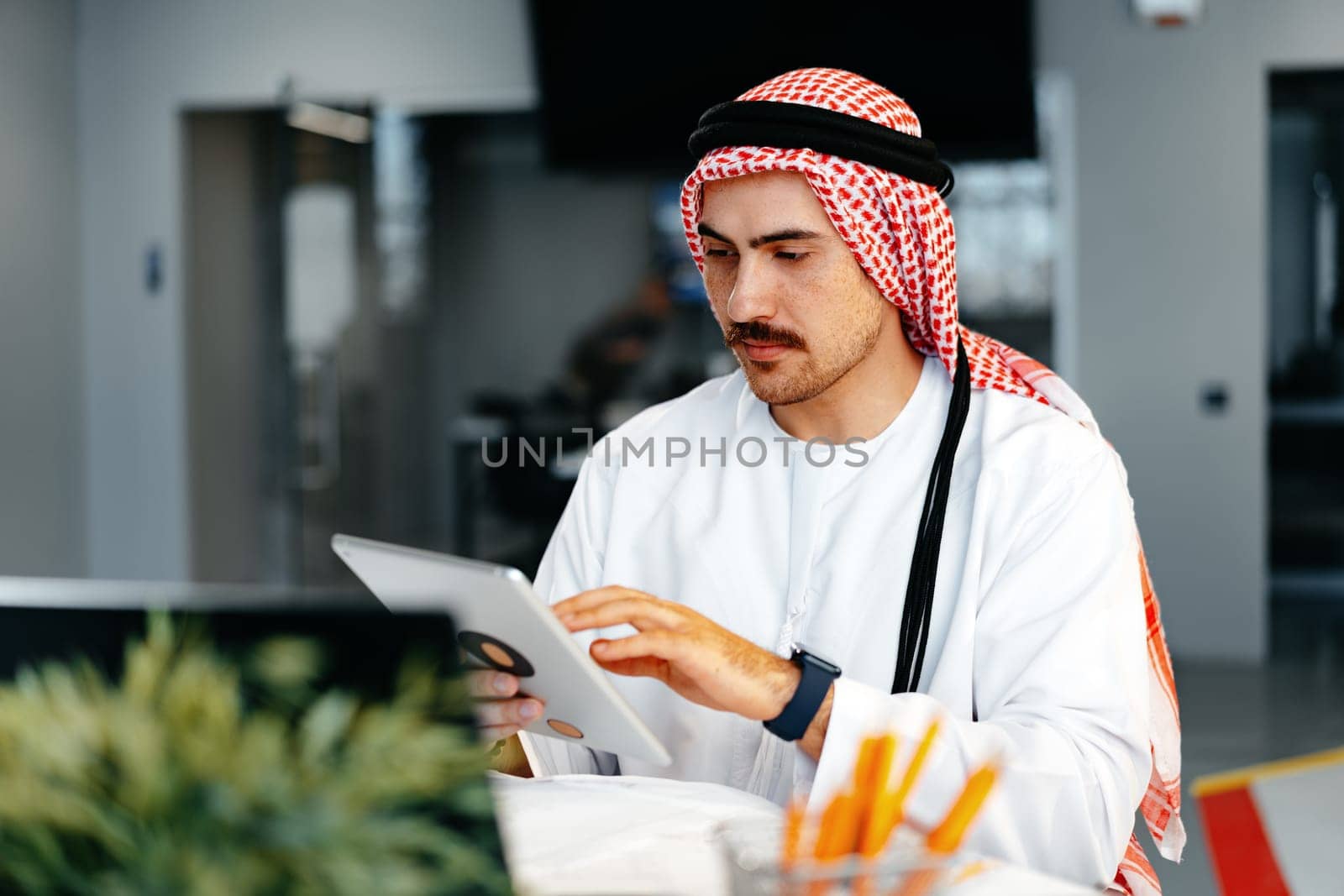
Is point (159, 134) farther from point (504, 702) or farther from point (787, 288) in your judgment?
point (504, 702)

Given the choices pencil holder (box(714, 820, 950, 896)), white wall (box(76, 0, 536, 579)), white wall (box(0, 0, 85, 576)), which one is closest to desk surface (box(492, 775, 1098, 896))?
pencil holder (box(714, 820, 950, 896))

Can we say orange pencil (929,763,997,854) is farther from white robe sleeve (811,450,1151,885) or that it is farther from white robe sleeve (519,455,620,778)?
white robe sleeve (519,455,620,778)

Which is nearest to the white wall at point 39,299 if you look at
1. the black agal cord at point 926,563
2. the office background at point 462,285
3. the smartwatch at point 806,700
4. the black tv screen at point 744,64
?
the office background at point 462,285

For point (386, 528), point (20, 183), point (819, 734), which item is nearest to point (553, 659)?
point (819, 734)

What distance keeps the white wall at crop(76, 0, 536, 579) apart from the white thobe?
13.0ft

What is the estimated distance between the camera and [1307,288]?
6.01m

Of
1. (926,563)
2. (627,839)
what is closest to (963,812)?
(627,839)

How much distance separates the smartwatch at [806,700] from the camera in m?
1.21

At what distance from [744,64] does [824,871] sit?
15.2ft

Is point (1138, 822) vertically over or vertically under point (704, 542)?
under

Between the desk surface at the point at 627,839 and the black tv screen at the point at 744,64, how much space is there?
4092 millimetres

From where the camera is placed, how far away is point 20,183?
17.1ft

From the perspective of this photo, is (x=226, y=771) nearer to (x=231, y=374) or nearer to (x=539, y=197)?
(x=231, y=374)

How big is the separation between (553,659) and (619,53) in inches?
178
